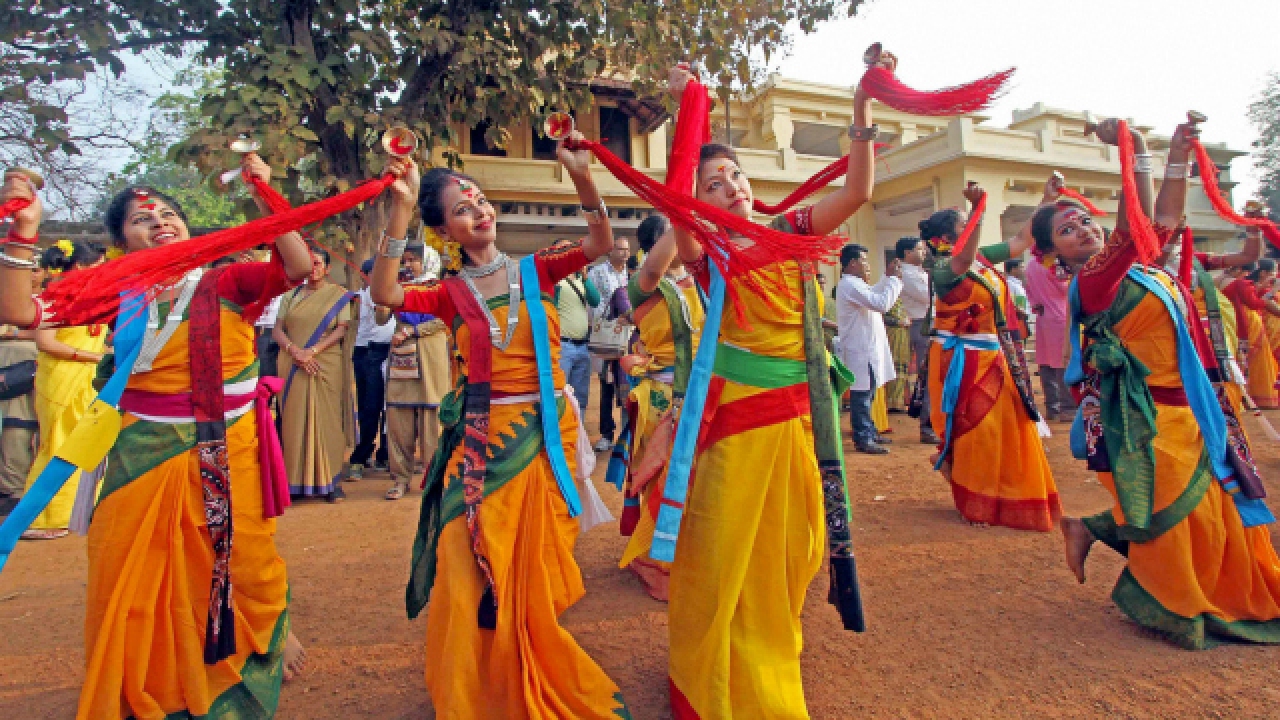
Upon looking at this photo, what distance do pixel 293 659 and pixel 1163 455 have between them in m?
3.81

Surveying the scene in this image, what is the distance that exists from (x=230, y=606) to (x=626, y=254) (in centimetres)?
564

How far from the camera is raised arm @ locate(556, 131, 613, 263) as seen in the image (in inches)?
92.0

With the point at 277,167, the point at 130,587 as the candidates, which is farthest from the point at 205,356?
the point at 277,167

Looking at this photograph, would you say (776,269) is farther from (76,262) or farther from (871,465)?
(76,262)

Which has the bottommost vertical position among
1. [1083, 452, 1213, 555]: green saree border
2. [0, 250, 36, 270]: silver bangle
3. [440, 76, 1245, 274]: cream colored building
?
[1083, 452, 1213, 555]: green saree border

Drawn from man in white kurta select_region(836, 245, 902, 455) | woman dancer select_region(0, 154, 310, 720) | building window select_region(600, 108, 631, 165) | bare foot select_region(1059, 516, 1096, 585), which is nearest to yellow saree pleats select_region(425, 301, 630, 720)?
woman dancer select_region(0, 154, 310, 720)

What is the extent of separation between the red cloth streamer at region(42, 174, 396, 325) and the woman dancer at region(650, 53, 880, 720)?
1198 millimetres

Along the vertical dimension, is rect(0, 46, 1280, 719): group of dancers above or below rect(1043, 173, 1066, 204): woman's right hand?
below

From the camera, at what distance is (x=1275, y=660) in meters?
2.77

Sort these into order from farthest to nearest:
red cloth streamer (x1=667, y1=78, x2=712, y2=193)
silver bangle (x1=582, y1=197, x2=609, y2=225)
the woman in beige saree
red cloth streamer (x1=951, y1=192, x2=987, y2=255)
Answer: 1. the woman in beige saree
2. red cloth streamer (x1=951, y1=192, x2=987, y2=255)
3. silver bangle (x1=582, y1=197, x2=609, y2=225)
4. red cloth streamer (x1=667, y1=78, x2=712, y2=193)

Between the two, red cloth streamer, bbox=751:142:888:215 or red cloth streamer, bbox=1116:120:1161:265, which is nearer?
red cloth streamer, bbox=751:142:888:215

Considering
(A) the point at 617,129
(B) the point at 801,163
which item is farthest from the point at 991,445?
(B) the point at 801,163

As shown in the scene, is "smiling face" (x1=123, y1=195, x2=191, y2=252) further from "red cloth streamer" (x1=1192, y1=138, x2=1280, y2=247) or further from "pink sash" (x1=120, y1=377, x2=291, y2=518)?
"red cloth streamer" (x1=1192, y1=138, x2=1280, y2=247)

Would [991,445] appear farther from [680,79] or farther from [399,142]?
[399,142]
